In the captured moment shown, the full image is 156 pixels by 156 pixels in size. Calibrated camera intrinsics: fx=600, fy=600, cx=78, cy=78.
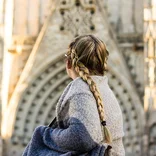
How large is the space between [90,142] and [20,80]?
9807 millimetres

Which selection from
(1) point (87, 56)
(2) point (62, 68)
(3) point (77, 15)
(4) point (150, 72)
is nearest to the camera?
(1) point (87, 56)

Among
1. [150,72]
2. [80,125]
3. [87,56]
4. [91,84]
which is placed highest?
[87,56]

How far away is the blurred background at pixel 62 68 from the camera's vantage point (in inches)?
455

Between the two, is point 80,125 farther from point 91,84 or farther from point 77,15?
point 77,15

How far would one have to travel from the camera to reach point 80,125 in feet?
7.64

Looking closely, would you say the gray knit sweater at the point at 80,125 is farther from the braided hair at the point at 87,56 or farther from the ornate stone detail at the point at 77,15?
the ornate stone detail at the point at 77,15

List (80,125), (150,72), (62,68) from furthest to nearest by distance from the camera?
(62,68)
(150,72)
(80,125)

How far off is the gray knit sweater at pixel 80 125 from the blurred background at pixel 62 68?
29.3ft

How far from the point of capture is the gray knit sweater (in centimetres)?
233

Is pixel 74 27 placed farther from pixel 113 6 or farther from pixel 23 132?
pixel 23 132

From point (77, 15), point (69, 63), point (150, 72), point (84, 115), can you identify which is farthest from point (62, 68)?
point (84, 115)

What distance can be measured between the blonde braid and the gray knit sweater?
0.02 meters

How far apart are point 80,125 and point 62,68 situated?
9.69 m

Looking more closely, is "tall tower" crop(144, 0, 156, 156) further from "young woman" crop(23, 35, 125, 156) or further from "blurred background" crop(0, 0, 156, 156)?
"young woman" crop(23, 35, 125, 156)
